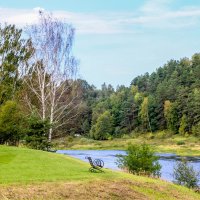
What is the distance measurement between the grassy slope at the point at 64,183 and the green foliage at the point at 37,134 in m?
7.88

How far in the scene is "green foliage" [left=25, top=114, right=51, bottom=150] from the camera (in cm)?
2930

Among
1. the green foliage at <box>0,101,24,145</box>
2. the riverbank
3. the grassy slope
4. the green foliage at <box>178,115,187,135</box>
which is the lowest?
the grassy slope

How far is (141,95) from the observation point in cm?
12800

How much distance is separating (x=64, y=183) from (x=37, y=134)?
538 inches

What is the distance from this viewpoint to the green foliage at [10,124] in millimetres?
29297

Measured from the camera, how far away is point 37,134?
29578 mm

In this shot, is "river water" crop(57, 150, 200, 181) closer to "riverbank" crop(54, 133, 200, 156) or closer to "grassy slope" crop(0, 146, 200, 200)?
"grassy slope" crop(0, 146, 200, 200)

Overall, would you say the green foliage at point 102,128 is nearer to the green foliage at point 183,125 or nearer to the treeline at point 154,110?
the treeline at point 154,110

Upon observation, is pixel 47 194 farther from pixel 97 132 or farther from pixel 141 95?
pixel 141 95

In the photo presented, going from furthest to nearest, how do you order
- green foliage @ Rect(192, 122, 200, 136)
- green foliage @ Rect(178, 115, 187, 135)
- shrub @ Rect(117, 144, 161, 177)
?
1. green foliage @ Rect(178, 115, 187, 135)
2. green foliage @ Rect(192, 122, 200, 136)
3. shrub @ Rect(117, 144, 161, 177)

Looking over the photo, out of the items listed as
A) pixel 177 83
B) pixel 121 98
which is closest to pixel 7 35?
pixel 177 83

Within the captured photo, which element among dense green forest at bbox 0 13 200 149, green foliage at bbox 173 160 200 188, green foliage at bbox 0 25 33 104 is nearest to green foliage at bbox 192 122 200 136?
dense green forest at bbox 0 13 200 149

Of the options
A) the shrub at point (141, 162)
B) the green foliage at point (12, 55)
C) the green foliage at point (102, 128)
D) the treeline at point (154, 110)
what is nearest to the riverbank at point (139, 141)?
the treeline at point (154, 110)

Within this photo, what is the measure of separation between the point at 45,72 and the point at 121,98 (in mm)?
99246
